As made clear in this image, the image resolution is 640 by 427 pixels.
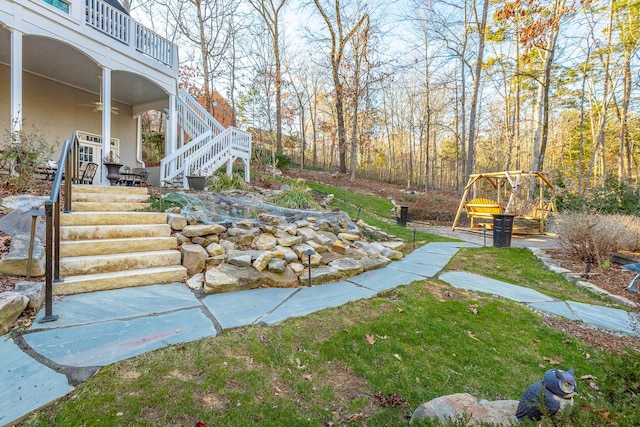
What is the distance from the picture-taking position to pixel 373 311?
2586 mm

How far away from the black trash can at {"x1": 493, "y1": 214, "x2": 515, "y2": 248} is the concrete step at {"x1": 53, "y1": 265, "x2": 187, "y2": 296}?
5986 mm

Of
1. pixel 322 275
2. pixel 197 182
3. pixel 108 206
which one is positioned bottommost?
pixel 322 275

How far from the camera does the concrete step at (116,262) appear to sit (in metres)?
2.77

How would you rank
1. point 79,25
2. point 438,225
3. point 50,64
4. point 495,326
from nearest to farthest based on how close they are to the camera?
1. point 495,326
2. point 79,25
3. point 50,64
4. point 438,225

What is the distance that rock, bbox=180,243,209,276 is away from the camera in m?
3.26

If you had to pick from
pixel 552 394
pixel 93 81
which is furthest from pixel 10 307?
pixel 93 81

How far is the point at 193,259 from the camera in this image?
3295 millimetres

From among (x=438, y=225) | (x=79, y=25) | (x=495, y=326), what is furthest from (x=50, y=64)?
(x=438, y=225)

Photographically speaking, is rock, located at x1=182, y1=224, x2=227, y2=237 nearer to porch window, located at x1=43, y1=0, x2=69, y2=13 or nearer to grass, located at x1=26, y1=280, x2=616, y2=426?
grass, located at x1=26, y1=280, x2=616, y2=426

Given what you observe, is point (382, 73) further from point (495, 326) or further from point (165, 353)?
point (165, 353)

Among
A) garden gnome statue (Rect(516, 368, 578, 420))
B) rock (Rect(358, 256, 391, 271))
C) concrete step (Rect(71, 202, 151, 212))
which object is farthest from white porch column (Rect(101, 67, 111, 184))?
garden gnome statue (Rect(516, 368, 578, 420))

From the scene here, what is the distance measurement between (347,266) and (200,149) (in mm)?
4697

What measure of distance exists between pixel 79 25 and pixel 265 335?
7242mm

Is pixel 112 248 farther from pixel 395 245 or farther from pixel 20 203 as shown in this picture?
pixel 395 245
